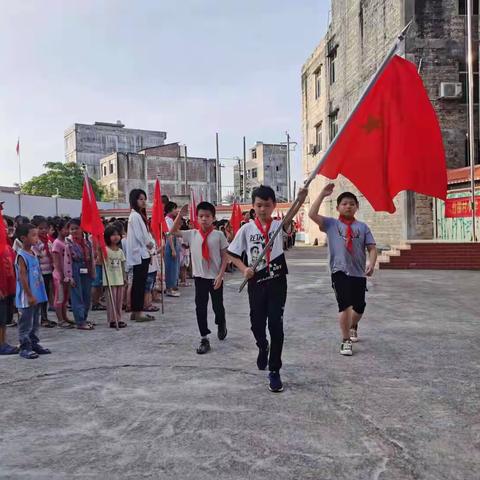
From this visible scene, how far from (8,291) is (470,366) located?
4.96 meters

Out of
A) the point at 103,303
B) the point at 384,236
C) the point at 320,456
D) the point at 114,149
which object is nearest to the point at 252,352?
the point at 320,456

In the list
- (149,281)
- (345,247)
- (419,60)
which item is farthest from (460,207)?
(345,247)

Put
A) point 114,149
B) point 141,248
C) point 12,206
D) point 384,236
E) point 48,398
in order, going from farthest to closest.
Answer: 1. point 114,149
2. point 12,206
3. point 384,236
4. point 141,248
5. point 48,398

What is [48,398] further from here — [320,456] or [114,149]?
[114,149]

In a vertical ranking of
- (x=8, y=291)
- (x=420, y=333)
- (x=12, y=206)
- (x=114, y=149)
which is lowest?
(x=420, y=333)

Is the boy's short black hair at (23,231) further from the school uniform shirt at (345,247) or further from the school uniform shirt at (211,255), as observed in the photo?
the school uniform shirt at (345,247)

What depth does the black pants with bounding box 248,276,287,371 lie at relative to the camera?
4273mm

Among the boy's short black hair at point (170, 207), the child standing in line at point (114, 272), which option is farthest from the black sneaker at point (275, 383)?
the boy's short black hair at point (170, 207)

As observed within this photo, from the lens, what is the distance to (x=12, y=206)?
24578 mm

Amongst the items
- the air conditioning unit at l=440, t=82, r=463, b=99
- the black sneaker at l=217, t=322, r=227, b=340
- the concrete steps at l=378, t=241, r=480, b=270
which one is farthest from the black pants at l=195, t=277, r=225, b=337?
the air conditioning unit at l=440, t=82, r=463, b=99

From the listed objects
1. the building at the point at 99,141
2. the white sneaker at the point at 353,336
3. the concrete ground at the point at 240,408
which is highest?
the building at the point at 99,141

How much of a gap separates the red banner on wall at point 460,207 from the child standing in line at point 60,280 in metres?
11.8

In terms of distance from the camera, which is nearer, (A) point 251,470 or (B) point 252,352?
(A) point 251,470

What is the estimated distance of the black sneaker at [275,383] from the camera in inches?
165
